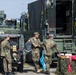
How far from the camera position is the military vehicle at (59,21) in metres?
14.7

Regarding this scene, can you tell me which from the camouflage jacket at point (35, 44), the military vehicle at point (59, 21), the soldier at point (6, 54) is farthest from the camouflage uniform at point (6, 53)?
the military vehicle at point (59, 21)

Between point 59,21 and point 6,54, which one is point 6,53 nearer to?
point 6,54

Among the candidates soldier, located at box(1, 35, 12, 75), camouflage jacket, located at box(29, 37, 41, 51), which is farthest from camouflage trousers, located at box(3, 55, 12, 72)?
camouflage jacket, located at box(29, 37, 41, 51)

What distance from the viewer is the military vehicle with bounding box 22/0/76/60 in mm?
14711

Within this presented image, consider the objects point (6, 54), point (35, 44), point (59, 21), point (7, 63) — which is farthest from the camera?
point (59, 21)

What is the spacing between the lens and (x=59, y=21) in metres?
16.6

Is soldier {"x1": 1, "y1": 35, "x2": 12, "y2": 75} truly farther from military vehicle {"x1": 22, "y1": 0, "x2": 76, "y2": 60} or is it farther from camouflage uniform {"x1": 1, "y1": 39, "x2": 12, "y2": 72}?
military vehicle {"x1": 22, "y1": 0, "x2": 76, "y2": 60}

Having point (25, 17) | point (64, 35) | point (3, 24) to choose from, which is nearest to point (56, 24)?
point (64, 35)

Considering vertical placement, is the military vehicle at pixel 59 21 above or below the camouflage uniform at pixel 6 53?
above

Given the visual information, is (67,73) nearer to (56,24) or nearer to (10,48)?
(10,48)

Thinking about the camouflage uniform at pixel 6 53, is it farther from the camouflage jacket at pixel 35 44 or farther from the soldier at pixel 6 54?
the camouflage jacket at pixel 35 44

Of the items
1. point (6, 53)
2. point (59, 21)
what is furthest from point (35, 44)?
point (59, 21)

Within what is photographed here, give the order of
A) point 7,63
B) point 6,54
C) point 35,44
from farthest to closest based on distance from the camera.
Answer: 1. point 35,44
2. point 7,63
3. point 6,54

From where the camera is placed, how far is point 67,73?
12102mm
